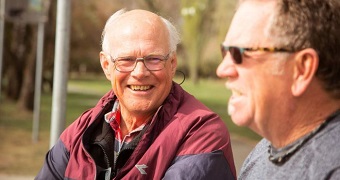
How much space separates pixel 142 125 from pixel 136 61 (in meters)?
0.26

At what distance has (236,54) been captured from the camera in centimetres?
172

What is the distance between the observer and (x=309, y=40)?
1613mm

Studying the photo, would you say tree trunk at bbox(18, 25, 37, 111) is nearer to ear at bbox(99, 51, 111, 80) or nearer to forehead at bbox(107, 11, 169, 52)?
ear at bbox(99, 51, 111, 80)

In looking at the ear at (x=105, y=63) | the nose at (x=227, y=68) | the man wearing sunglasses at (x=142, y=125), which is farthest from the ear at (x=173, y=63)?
the nose at (x=227, y=68)

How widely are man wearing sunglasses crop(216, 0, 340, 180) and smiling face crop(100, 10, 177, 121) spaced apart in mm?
1003

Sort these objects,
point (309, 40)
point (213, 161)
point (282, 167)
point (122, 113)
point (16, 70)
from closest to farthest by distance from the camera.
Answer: point (309, 40)
point (282, 167)
point (213, 161)
point (122, 113)
point (16, 70)

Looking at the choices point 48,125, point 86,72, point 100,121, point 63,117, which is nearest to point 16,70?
point 48,125

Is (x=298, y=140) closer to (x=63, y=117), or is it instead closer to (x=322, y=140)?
(x=322, y=140)

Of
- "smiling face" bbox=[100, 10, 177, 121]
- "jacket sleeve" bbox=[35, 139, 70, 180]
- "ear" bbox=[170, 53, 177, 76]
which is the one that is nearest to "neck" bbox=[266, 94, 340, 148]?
"smiling face" bbox=[100, 10, 177, 121]

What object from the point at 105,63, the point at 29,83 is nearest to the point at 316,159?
the point at 105,63

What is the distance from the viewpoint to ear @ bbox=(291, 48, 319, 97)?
161cm

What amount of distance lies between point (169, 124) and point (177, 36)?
0.43 metres

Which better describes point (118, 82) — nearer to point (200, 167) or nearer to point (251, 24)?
point (200, 167)

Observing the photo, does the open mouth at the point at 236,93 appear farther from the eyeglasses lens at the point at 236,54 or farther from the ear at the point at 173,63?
the ear at the point at 173,63
